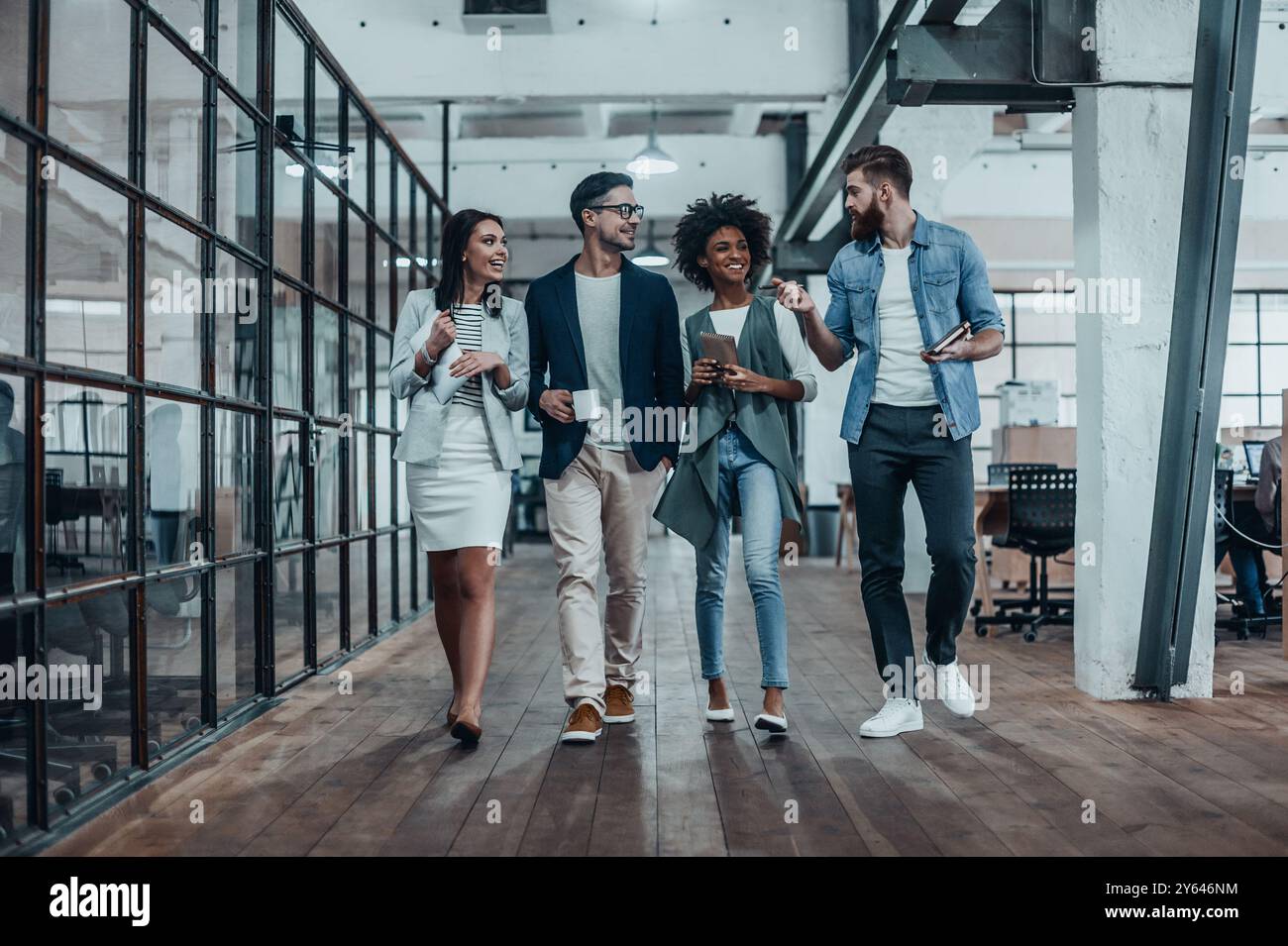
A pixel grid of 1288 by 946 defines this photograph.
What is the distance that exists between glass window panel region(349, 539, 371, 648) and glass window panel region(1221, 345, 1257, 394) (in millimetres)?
10651

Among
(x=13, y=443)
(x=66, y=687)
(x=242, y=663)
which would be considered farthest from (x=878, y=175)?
(x=66, y=687)

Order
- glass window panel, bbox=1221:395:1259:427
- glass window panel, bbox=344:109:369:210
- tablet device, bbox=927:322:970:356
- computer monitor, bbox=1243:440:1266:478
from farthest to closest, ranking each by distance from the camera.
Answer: glass window panel, bbox=1221:395:1259:427 → computer monitor, bbox=1243:440:1266:478 → glass window panel, bbox=344:109:369:210 → tablet device, bbox=927:322:970:356

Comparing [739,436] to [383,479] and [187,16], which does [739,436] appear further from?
[383,479]

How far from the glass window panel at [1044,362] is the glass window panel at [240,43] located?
10461 millimetres

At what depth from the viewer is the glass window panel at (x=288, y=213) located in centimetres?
385

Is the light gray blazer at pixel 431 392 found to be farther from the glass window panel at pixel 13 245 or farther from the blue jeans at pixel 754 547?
the glass window panel at pixel 13 245

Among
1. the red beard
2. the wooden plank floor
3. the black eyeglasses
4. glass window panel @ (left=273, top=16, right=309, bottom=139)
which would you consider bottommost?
the wooden plank floor

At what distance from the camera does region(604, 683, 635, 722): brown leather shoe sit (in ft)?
10.7

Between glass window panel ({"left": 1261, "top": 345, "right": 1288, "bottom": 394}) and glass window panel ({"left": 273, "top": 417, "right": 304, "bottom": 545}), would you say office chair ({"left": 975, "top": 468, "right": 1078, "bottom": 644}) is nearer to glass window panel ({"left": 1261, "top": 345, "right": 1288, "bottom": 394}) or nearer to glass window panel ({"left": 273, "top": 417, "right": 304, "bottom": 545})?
glass window panel ({"left": 273, "top": 417, "right": 304, "bottom": 545})

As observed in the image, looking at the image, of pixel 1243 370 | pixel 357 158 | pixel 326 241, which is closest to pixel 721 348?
pixel 326 241

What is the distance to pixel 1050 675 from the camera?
4.14 meters

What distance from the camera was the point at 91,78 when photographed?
10.3ft

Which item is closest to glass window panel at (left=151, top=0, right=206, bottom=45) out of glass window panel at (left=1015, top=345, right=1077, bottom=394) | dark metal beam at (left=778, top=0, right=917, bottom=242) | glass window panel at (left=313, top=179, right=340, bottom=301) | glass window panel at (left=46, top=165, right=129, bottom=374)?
glass window panel at (left=46, top=165, right=129, bottom=374)
